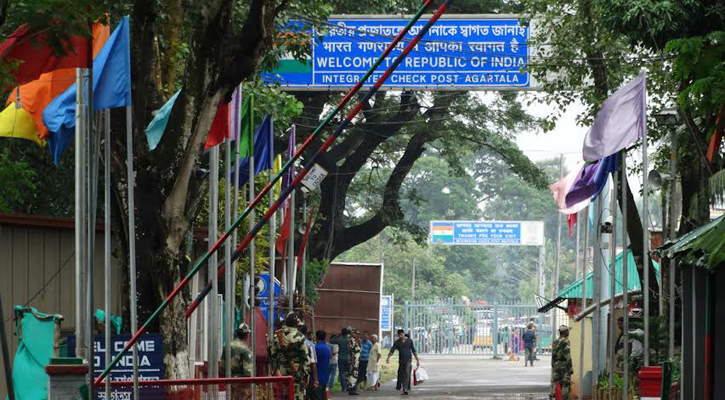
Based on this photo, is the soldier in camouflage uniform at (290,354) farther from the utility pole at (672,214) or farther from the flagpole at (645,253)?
the utility pole at (672,214)

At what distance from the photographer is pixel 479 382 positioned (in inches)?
1351

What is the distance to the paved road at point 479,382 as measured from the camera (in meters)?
28.8

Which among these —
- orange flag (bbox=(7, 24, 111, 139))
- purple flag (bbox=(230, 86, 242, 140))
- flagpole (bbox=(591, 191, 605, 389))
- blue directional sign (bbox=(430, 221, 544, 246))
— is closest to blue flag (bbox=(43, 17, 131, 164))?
orange flag (bbox=(7, 24, 111, 139))

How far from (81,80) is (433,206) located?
255 ft

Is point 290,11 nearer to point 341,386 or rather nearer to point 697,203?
point 697,203

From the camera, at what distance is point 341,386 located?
33.3 m

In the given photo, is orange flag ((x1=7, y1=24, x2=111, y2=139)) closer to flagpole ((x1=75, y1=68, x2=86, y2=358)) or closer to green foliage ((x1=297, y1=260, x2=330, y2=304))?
flagpole ((x1=75, y1=68, x2=86, y2=358))

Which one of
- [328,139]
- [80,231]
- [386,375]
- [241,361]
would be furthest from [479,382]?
[328,139]

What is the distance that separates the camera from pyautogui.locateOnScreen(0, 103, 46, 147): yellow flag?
15.3 m

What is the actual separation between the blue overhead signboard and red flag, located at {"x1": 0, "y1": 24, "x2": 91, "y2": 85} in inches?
541

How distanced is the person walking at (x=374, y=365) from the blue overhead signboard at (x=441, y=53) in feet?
29.9

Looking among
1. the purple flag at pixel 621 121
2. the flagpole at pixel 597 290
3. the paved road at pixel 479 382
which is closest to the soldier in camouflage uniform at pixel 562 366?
the flagpole at pixel 597 290

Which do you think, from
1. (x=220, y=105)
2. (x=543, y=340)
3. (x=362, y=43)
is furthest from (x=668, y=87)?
(x=543, y=340)

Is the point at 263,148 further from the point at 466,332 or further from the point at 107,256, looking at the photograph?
the point at 466,332
